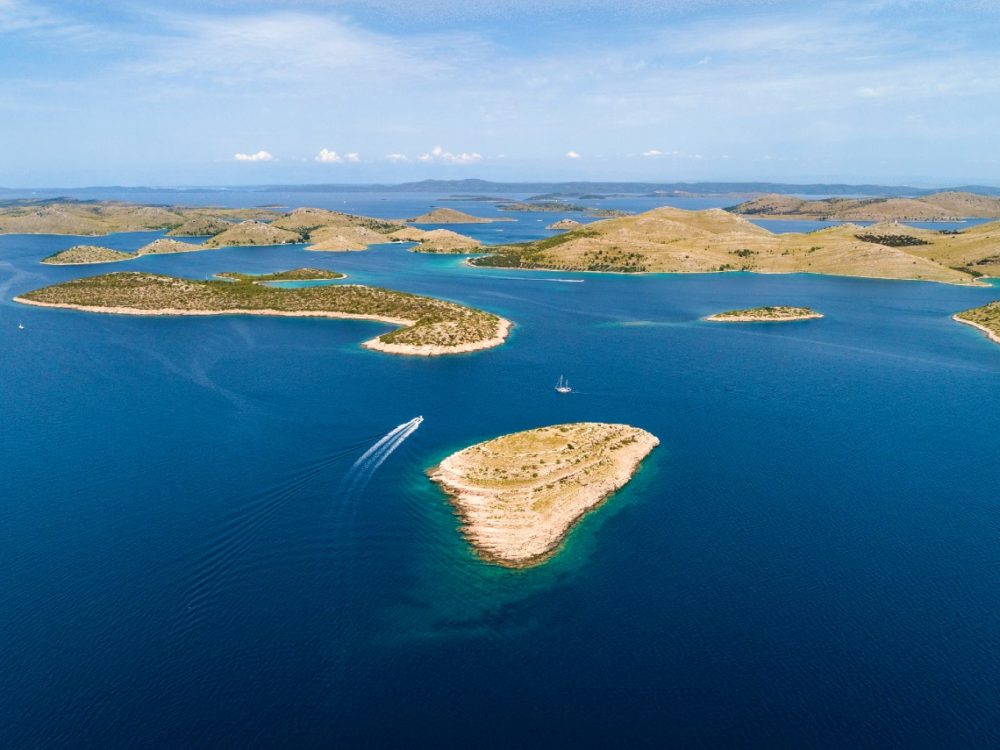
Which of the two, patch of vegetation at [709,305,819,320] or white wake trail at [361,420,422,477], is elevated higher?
patch of vegetation at [709,305,819,320]

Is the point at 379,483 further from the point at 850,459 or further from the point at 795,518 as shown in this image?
the point at 850,459

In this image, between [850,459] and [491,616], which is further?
[850,459]

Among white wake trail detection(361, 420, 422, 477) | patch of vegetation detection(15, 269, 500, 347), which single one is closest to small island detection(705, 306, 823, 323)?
patch of vegetation detection(15, 269, 500, 347)

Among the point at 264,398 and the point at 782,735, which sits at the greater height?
the point at 264,398

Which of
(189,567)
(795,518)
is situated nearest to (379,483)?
(189,567)

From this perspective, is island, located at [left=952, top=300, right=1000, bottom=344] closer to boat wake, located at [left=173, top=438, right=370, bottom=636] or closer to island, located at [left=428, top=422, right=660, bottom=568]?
island, located at [left=428, top=422, right=660, bottom=568]

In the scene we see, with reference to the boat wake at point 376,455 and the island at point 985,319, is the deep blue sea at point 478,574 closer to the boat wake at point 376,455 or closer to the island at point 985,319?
the boat wake at point 376,455

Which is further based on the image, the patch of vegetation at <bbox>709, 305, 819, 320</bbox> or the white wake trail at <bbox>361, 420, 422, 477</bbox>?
the patch of vegetation at <bbox>709, 305, 819, 320</bbox>

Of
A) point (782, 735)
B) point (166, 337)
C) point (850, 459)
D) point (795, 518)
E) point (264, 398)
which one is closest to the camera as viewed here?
point (782, 735)
